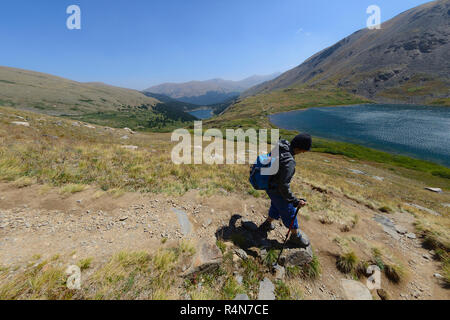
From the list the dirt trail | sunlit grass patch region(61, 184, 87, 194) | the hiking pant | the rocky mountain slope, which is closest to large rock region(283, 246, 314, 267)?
the dirt trail

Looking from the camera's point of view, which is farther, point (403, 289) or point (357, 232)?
point (357, 232)

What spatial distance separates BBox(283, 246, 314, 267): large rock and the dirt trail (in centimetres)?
50

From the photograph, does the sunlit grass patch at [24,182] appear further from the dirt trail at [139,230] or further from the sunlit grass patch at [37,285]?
the sunlit grass patch at [37,285]

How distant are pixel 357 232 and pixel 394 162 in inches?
1724

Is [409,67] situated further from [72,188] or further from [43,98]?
[43,98]

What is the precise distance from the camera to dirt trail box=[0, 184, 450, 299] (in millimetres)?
4148

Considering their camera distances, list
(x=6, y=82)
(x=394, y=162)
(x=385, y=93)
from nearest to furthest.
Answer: (x=394, y=162)
(x=385, y=93)
(x=6, y=82)

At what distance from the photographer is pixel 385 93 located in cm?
13475

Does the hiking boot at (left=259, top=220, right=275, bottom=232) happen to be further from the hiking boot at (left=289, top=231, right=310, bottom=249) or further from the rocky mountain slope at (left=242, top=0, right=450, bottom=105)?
the rocky mountain slope at (left=242, top=0, right=450, bottom=105)

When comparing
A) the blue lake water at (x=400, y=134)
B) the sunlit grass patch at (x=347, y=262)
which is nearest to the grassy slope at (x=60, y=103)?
the blue lake water at (x=400, y=134)

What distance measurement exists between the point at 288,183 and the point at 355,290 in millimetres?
3353
